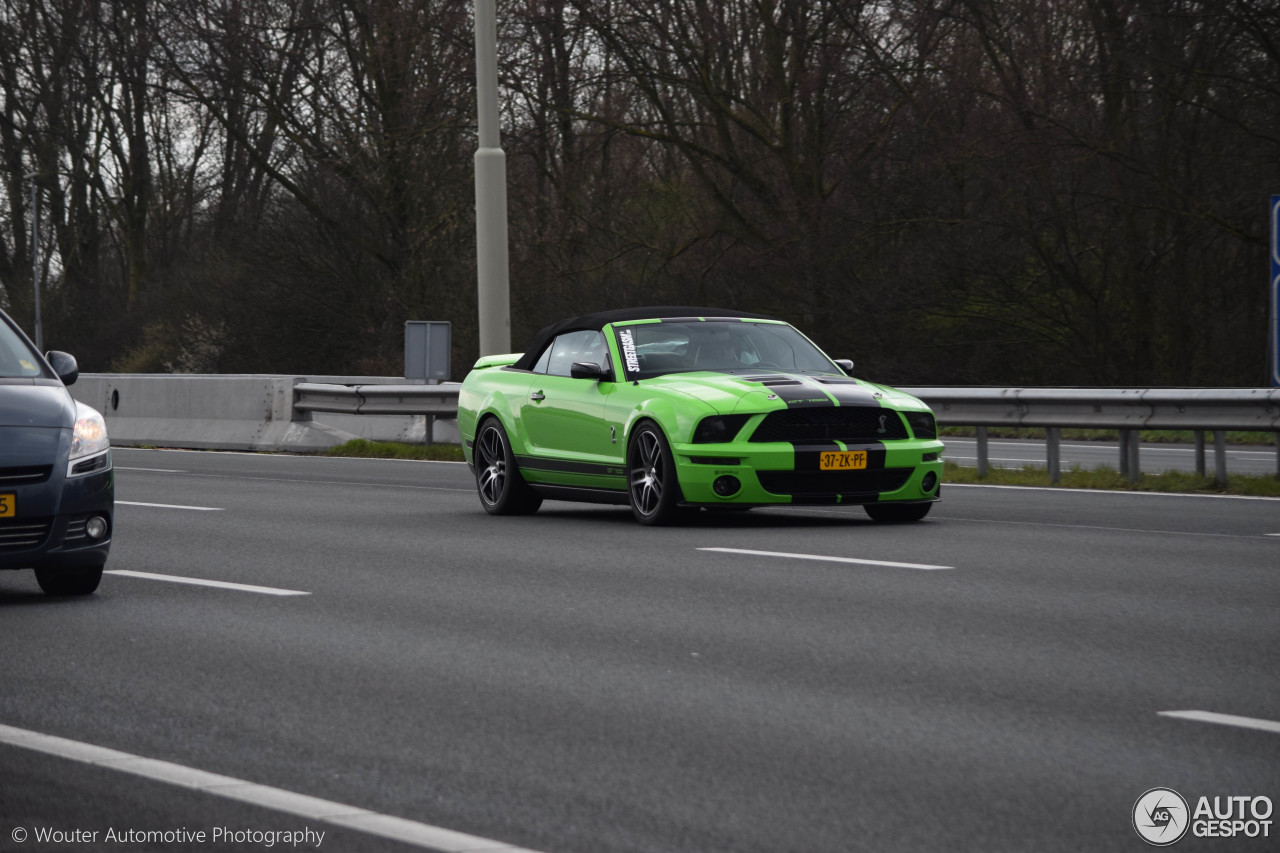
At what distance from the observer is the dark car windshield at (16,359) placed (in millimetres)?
9781

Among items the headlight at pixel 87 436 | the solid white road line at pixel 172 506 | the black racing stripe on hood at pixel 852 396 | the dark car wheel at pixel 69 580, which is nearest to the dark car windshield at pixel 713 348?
the black racing stripe on hood at pixel 852 396

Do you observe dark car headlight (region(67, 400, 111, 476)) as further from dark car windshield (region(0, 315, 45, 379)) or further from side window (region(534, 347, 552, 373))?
side window (region(534, 347, 552, 373))

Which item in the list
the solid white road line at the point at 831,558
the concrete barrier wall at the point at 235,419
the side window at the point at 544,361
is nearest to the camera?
the solid white road line at the point at 831,558

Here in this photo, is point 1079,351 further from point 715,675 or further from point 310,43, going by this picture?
point 715,675

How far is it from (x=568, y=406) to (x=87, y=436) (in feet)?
15.8

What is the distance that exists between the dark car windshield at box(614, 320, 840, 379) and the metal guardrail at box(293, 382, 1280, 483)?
2335 millimetres

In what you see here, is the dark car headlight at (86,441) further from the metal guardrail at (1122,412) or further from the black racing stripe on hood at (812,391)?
the metal guardrail at (1122,412)

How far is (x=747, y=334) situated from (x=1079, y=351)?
15825 millimetres

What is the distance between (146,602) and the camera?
918 centimetres

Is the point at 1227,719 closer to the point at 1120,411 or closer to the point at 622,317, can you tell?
the point at 622,317

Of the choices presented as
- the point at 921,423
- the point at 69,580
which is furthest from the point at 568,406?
the point at 69,580

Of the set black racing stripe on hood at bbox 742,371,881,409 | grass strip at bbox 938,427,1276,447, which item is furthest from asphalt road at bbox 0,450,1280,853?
grass strip at bbox 938,427,1276,447

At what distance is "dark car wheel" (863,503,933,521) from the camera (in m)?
12.9

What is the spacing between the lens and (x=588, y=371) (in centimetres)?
1319
